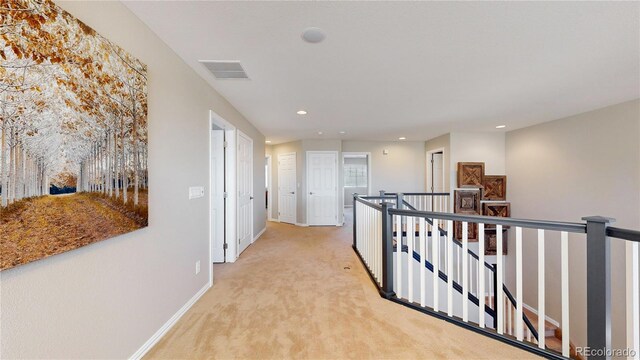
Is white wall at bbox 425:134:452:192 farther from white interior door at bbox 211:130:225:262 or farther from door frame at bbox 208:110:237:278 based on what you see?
white interior door at bbox 211:130:225:262

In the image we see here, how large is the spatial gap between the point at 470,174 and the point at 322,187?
3.50 meters

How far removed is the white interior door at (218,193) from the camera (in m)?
3.52

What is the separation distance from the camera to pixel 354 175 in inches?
401

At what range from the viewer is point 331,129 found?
524cm

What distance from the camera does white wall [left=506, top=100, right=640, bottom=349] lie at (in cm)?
332

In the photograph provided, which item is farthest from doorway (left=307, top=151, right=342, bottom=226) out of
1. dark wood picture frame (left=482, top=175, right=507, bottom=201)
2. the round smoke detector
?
the round smoke detector

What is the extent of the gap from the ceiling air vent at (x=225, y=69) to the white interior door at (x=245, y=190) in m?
1.40

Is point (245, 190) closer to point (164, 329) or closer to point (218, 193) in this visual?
point (218, 193)

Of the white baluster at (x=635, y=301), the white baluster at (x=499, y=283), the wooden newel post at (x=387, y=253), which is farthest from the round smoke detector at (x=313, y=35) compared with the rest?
the white baluster at (x=635, y=301)

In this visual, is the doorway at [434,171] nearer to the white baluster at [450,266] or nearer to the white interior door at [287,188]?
the white interior door at [287,188]

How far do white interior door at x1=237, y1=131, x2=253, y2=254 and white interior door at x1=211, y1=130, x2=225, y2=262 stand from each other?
0.33 m

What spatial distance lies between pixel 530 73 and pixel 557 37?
73 centimetres

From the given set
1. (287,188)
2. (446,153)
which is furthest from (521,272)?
(287,188)

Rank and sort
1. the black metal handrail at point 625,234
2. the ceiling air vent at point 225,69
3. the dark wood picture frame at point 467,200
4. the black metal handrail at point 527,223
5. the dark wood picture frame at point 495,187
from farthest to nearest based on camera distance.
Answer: the dark wood picture frame at point 495,187 → the dark wood picture frame at point 467,200 → the ceiling air vent at point 225,69 → the black metal handrail at point 527,223 → the black metal handrail at point 625,234
